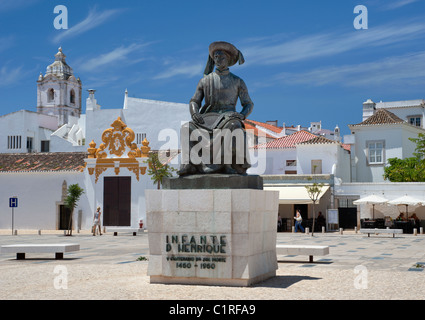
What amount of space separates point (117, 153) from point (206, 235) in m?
28.7

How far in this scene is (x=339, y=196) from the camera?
3588 cm

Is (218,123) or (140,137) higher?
(140,137)

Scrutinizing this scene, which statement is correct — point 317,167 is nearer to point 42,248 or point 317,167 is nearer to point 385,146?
point 385,146

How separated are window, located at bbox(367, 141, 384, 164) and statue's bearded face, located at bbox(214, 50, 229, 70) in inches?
1280

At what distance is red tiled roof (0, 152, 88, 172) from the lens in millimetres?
38062

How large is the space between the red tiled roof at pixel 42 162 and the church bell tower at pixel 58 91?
149 feet

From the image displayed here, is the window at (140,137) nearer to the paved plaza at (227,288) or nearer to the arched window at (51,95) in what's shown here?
the paved plaza at (227,288)

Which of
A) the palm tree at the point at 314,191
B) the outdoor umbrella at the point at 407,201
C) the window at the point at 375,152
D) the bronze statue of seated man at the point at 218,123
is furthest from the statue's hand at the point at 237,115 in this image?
the window at the point at 375,152

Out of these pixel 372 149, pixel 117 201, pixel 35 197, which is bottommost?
pixel 117 201

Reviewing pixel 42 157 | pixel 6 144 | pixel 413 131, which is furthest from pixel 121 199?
pixel 413 131

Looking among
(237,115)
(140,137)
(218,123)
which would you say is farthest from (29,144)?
(237,115)

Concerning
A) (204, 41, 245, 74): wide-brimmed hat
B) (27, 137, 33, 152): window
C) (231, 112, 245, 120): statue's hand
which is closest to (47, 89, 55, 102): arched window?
(27, 137, 33, 152): window

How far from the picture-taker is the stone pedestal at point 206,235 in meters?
8.73

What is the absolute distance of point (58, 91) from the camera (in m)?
86.3
